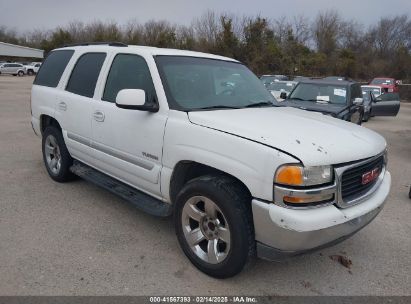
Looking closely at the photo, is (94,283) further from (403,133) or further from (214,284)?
(403,133)

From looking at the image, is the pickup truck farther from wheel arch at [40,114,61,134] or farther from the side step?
wheel arch at [40,114,61,134]

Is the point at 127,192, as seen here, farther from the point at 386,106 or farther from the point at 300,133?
the point at 386,106

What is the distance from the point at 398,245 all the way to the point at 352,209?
56.0 inches

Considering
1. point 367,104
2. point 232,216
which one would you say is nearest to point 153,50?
point 232,216

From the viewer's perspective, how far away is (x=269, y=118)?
3.47 m

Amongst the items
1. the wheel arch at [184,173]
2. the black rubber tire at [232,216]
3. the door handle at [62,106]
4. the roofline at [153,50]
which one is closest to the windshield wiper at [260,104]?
the roofline at [153,50]

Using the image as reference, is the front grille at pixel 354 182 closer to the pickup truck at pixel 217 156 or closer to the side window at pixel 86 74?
the pickup truck at pixel 217 156

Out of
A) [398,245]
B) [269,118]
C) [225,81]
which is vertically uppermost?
[225,81]

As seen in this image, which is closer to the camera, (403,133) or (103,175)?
(103,175)

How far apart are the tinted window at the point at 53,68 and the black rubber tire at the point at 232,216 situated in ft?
10.2

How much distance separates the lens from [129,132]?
383 centimetres

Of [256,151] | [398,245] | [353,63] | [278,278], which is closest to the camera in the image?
[256,151]

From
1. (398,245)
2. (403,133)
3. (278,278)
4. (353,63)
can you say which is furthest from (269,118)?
(353,63)

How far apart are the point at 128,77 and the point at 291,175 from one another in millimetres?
2224
